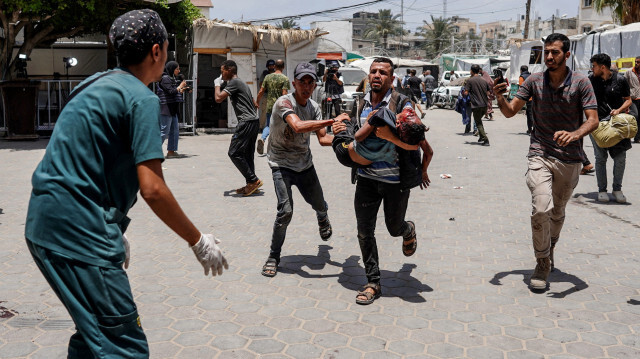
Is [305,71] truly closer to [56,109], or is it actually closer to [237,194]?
[237,194]

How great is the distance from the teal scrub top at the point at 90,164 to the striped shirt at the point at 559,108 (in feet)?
12.5

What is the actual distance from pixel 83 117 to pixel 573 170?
419 centimetres

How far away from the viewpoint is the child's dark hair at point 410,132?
451 cm

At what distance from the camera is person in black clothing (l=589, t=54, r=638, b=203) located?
8.38m

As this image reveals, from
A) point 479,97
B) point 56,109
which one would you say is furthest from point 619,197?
point 56,109

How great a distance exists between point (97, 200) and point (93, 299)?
36 centimetres

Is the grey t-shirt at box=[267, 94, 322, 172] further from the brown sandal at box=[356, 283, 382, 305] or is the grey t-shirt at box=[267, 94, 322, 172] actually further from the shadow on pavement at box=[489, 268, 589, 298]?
the shadow on pavement at box=[489, 268, 589, 298]

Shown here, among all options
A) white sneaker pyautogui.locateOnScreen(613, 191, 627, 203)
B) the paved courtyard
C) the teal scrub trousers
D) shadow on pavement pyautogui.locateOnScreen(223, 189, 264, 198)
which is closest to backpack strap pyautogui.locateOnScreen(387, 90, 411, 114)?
the paved courtyard

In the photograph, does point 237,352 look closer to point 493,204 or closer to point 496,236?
point 496,236

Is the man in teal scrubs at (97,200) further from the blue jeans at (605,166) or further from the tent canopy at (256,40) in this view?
the tent canopy at (256,40)

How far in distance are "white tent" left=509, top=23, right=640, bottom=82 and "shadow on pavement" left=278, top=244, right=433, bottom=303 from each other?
61.7 feet

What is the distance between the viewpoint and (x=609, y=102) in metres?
8.74

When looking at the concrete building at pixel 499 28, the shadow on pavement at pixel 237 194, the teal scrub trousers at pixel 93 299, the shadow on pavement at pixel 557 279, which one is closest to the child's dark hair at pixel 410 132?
the shadow on pavement at pixel 557 279

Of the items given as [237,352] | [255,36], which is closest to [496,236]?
[237,352]
